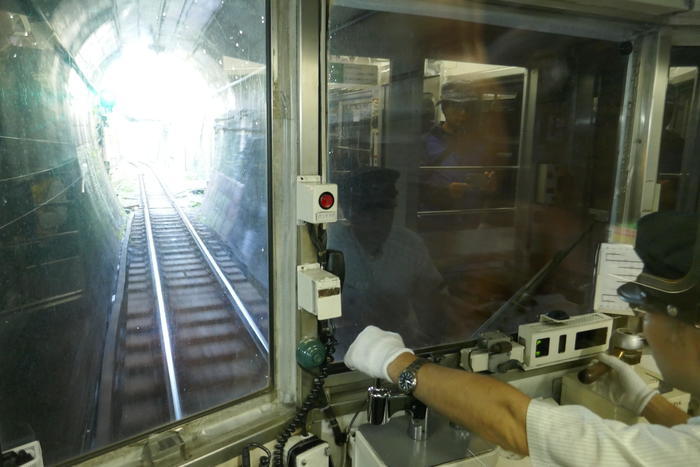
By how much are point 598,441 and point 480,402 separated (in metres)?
0.23

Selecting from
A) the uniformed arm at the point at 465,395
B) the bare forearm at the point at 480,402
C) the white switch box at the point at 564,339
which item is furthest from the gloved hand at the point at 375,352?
the white switch box at the point at 564,339

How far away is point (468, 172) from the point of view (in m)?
2.18

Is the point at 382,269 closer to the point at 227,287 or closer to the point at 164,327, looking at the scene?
the point at 227,287

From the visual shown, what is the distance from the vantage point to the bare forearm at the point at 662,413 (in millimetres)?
1383

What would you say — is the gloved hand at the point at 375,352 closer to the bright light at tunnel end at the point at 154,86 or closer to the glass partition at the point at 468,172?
the glass partition at the point at 468,172

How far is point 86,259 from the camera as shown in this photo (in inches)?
45.6

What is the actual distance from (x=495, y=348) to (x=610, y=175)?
3.44 feet

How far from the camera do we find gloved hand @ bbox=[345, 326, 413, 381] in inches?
47.0

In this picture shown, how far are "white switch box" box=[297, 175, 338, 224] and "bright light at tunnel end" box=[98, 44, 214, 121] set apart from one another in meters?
0.44

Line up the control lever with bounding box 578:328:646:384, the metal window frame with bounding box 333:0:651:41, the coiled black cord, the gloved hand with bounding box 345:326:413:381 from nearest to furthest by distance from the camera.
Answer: the gloved hand with bounding box 345:326:413:381, the coiled black cord, the metal window frame with bounding box 333:0:651:41, the control lever with bounding box 578:328:646:384

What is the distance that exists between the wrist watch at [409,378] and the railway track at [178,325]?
20.0 inches

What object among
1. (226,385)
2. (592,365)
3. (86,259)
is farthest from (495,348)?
(86,259)

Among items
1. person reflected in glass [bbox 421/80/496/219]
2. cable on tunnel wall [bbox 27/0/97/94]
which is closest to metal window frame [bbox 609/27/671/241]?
person reflected in glass [bbox 421/80/496/219]

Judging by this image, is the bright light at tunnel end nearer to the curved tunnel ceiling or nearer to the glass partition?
the curved tunnel ceiling
